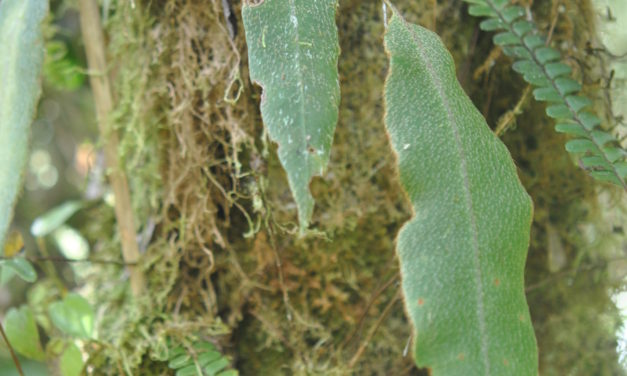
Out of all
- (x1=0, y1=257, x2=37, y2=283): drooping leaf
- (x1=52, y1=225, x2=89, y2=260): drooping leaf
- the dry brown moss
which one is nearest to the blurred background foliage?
the dry brown moss

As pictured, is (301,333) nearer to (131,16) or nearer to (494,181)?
(494,181)

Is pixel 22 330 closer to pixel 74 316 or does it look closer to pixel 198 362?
pixel 74 316

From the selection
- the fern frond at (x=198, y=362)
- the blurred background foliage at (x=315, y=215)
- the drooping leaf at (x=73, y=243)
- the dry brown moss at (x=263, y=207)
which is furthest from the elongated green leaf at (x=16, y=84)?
the drooping leaf at (x=73, y=243)

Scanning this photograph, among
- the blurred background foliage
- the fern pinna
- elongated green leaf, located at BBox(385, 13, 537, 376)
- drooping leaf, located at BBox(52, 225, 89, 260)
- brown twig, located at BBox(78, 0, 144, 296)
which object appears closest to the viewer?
elongated green leaf, located at BBox(385, 13, 537, 376)

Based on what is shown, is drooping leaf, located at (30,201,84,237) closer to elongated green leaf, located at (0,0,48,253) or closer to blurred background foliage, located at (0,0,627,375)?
blurred background foliage, located at (0,0,627,375)

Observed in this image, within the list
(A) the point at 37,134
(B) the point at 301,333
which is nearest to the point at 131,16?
(B) the point at 301,333

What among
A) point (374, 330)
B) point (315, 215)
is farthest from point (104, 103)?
point (374, 330)

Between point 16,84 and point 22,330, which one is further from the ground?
point 16,84

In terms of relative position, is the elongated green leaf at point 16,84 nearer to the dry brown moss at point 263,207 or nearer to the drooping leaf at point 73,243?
the dry brown moss at point 263,207
